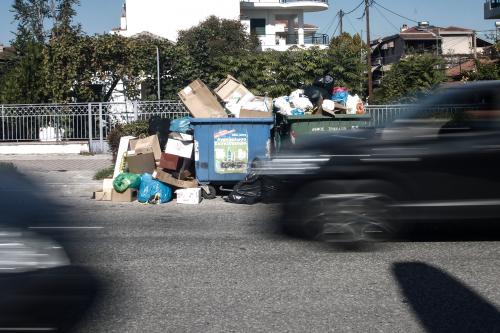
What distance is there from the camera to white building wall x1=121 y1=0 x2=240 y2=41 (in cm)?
4716

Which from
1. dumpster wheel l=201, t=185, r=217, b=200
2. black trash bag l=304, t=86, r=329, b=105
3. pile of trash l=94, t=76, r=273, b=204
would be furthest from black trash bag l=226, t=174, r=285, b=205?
black trash bag l=304, t=86, r=329, b=105

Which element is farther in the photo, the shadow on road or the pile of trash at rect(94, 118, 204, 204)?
the pile of trash at rect(94, 118, 204, 204)

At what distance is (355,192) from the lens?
775cm

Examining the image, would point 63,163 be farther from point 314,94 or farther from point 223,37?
point 223,37

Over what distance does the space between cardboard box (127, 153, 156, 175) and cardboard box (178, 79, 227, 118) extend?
123 centimetres

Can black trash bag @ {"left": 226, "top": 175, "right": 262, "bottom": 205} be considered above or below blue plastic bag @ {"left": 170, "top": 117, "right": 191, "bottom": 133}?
below

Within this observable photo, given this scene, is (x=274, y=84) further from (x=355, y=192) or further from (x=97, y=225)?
(x=355, y=192)

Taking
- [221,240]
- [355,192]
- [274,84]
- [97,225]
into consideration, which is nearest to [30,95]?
[274,84]

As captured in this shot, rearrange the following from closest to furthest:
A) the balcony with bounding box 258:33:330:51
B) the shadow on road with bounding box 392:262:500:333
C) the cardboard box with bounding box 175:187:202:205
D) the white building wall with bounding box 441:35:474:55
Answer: the shadow on road with bounding box 392:262:500:333 → the cardboard box with bounding box 175:187:202:205 → the balcony with bounding box 258:33:330:51 → the white building wall with bounding box 441:35:474:55

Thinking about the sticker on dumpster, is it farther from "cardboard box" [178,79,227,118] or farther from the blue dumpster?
"cardboard box" [178,79,227,118]

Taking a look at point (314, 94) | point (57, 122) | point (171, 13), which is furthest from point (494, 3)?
point (314, 94)

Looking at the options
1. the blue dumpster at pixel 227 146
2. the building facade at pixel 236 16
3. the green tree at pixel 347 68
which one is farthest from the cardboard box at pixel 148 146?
A: the building facade at pixel 236 16

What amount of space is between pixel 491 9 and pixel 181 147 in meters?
30.7

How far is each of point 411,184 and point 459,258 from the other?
3.00 feet
